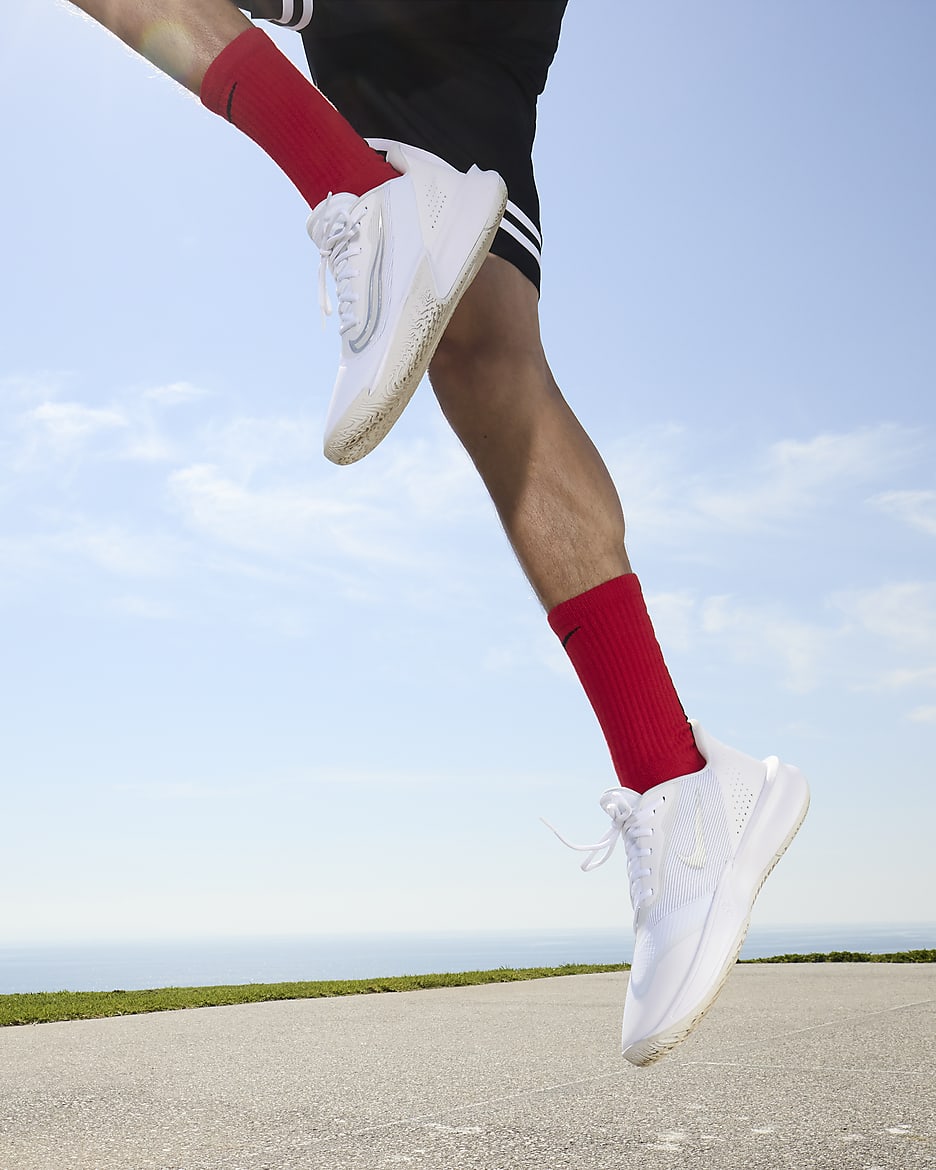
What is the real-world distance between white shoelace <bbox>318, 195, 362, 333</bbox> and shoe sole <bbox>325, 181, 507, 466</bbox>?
0.32ft

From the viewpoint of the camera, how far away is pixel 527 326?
1432mm

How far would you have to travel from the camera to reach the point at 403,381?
1.14 metres

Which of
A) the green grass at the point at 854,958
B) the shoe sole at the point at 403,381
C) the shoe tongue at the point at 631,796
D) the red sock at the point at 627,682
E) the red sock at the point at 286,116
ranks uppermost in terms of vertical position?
the red sock at the point at 286,116

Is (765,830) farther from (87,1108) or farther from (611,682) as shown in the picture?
(87,1108)

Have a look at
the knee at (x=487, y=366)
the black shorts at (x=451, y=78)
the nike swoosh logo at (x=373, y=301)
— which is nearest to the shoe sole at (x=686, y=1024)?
the knee at (x=487, y=366)

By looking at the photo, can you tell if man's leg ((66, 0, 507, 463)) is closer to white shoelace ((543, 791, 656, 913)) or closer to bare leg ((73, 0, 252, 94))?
bare leg ((73, 0, 252, 94))

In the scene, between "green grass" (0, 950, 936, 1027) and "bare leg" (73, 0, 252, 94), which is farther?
"green grass" (0, 950, 936, 1027)

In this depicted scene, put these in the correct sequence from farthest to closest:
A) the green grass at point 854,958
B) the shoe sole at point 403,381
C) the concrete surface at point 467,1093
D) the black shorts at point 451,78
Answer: the green grass at point 854,958 → the concrete surface at point 467,1093 → the black shorts at point 451,78 → the shoe sole at point 403,381

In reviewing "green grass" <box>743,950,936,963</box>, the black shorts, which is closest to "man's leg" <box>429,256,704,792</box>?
the black shorts

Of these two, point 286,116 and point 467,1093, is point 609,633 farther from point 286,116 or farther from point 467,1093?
point 467,1093

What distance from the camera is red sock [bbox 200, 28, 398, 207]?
1268 millimetres

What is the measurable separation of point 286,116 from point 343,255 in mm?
197

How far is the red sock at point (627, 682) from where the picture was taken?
1.36 metres

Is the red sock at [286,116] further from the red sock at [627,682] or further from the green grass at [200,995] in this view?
the green grass at [200,995]
